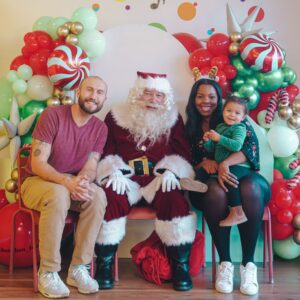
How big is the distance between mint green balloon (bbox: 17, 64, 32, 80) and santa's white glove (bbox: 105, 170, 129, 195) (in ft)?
3.22

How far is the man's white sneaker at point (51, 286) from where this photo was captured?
2.21 meters

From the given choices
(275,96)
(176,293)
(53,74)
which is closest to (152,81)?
→ (53,74)

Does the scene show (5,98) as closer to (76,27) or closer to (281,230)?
(76,27)

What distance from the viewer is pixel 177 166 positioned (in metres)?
2.70

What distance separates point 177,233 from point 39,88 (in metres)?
1.37

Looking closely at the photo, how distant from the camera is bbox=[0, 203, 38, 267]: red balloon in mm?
2719

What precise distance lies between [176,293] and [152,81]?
1353 mm

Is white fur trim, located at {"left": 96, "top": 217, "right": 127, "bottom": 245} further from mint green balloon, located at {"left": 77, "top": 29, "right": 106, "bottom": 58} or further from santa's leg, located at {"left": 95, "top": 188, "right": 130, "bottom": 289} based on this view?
mint green balloon, located at {"left": 77, "top": 29, "right": 106, "bottom": 58}

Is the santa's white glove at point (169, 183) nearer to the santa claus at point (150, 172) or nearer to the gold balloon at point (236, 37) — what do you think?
the santa claus at point (150, 172)

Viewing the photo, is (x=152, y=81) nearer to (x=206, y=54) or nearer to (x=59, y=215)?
(x=206, y=54)

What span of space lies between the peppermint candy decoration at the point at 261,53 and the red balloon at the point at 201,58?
0.77 ft

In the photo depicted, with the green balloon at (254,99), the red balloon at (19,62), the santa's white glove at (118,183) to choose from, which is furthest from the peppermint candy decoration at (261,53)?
the red balloon at (19,62)

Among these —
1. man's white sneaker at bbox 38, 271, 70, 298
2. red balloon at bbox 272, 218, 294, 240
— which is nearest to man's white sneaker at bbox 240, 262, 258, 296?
red balloon at bbox 272, 218, 294, 240

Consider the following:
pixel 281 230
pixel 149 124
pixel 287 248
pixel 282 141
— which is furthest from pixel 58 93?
pixel 287 248
